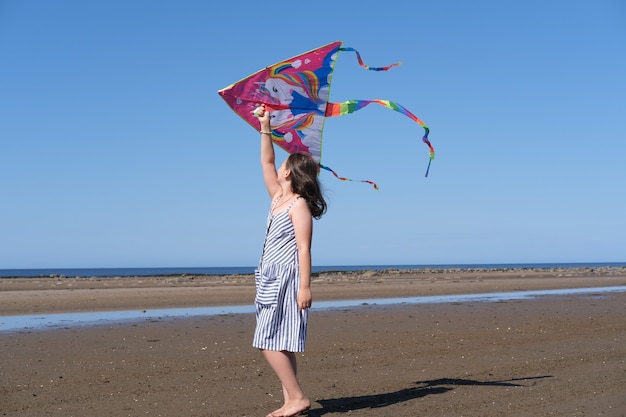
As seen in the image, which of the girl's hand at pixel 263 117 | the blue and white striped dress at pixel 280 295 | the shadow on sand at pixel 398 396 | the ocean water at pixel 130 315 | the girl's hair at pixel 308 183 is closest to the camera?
the blue and white striped dress at pixel 280 295

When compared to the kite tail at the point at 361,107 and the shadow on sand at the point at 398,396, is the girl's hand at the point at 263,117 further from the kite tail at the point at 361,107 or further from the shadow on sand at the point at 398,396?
the shadow on sand at the point at 398,396

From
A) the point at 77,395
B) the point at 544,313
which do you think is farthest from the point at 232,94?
the point at 544,313

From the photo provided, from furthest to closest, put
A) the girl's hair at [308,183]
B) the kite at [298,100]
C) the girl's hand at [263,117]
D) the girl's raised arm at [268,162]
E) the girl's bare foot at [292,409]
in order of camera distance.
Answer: the kite at [298,100] → the girl's hand at [263,117] → the girl's raised arm at [268,162] → the girl's hair at [308,183] → the girl's bare foot at [292,409]

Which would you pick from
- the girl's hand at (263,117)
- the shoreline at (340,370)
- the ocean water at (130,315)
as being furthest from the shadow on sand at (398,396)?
the ocean water at (130,315)

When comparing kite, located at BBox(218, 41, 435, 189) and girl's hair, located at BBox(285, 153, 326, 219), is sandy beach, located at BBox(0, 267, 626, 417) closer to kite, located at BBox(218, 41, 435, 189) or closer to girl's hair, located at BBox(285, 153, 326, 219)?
girl's hair, located at BBox(285, 153, 326, 219)

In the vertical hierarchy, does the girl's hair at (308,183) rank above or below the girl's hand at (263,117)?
below

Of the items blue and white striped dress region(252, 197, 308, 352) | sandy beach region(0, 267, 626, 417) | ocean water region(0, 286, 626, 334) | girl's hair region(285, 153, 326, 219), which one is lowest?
sandy beach region(0, 267, 626, 417)

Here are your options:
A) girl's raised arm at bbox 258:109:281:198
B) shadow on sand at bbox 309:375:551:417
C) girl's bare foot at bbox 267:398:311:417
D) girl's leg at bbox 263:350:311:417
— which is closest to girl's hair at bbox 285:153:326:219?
girl's raised arm at bbox 258:109:281:198

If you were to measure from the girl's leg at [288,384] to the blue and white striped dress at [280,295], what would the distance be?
8 centimetres

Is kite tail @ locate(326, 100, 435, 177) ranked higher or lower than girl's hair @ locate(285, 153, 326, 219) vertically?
higher

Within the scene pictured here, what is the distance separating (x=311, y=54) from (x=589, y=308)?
1141 centimetres

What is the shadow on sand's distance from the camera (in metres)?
6.01

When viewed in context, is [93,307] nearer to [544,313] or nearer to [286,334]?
[544,313]

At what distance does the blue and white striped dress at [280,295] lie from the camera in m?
5.66
